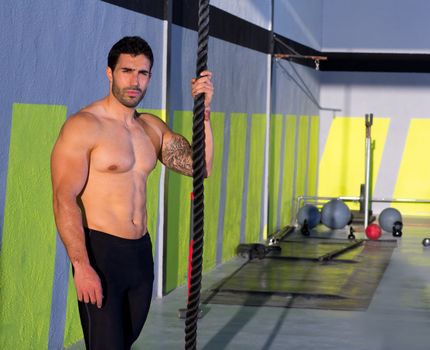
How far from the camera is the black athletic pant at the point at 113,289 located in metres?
4.27

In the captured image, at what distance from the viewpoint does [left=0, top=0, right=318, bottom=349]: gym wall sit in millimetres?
5809

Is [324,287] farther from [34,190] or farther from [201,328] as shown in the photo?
[34,190]

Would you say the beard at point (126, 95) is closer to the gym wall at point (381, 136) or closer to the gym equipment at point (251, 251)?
the gym equipment at point (251, 251)

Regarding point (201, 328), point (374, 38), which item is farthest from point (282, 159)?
point (201, 328)

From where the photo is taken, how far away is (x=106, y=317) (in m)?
4.27

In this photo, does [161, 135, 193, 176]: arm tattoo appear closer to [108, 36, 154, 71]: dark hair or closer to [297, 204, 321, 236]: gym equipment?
[108, 36, 154, 71]: dark hair

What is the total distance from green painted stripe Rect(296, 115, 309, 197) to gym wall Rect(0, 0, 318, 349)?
4.11 meters

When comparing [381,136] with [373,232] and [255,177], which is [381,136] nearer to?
[373,232]

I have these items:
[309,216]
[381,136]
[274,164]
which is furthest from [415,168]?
[274,164]

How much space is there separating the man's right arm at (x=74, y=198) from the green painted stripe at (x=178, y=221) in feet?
15.1

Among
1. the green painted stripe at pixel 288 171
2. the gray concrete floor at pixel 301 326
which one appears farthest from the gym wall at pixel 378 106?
the gray concrete floor at pixel 301 326

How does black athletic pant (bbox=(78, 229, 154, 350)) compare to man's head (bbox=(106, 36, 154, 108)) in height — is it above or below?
below

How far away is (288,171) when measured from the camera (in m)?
14.9

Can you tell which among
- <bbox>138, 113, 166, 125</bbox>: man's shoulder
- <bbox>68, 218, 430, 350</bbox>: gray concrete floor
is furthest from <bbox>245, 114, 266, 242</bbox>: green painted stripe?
<bbox>138, 113, 166, 125</bbox>: man's shoulder
